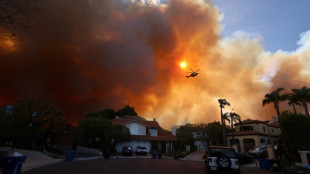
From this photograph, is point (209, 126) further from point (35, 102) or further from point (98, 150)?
point (35, 102)

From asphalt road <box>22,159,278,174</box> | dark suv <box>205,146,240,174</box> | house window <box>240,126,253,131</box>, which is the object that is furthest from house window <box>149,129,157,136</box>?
dark suv <box>205,146,240,174</box>

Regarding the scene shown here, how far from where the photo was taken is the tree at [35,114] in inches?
973

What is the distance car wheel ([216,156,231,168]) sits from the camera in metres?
10.6

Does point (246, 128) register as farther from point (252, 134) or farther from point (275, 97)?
point (275, 97)

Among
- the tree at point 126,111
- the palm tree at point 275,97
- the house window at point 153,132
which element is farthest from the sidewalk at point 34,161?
the tree at point 126,111

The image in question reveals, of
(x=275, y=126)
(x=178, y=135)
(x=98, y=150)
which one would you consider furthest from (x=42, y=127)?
(x=275, y=126)

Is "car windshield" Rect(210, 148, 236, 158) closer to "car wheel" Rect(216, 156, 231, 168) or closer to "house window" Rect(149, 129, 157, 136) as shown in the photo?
"car wheel" Rect(216, 156, 231, 168)

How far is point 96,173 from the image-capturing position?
10750mm

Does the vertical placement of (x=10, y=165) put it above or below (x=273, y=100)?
below

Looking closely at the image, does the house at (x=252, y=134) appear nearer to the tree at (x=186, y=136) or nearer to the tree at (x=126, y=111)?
the tree at (x=186, y=136)

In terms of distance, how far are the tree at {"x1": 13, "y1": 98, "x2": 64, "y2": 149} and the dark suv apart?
24.3 metres

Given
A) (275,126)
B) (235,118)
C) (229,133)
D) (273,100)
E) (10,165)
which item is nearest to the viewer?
(10,165)

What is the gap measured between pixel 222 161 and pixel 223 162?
3.0 inches

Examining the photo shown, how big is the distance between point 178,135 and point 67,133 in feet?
93.8
